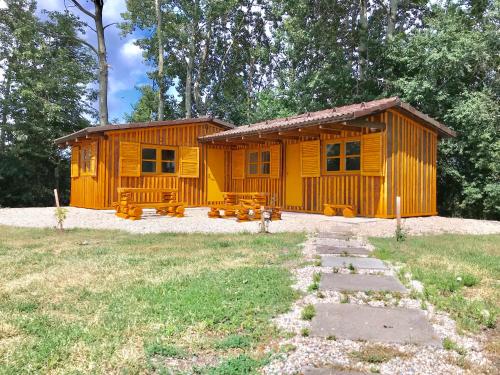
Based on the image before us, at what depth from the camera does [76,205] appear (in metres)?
14.8

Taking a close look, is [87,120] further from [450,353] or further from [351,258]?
[450,353]

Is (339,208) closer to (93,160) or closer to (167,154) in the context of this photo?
(167,154)

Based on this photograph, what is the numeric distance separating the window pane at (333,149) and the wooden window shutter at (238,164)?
4.15m

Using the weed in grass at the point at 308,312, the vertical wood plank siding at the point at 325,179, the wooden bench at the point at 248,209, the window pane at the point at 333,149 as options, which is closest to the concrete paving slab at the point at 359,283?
the weed in grass at the point at 308,312

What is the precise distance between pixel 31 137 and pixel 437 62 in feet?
60.1

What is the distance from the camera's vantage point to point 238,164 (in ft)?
50.0

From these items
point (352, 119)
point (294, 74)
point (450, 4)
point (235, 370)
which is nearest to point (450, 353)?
point (235, 370)

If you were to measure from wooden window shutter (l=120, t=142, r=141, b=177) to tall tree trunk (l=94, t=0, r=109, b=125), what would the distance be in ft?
22.8

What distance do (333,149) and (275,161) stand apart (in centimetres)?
251

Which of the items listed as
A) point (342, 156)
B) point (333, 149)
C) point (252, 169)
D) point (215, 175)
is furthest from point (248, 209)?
point (215, 175)

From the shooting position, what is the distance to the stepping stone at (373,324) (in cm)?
253

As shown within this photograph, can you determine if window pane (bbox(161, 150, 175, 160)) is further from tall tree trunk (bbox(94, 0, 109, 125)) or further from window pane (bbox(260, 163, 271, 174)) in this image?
tall tree trunk (bbox(94, 0, 109, 125))

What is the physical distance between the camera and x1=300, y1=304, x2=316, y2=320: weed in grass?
2865mm

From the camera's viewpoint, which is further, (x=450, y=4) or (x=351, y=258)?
(x=450, y=4)
